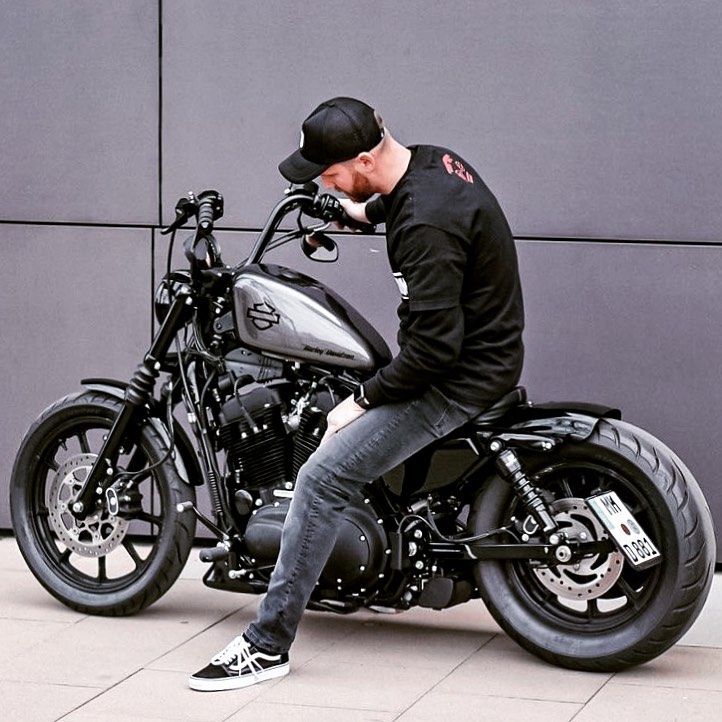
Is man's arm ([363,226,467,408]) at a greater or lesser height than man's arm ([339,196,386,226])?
lesser

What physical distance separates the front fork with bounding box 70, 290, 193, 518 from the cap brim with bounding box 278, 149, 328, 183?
0.73 meters

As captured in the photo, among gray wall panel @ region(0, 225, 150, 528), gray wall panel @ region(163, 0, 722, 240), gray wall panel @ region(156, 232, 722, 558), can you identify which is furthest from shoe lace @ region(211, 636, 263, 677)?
gray wall panel @ region(163, 0, 722, 240)

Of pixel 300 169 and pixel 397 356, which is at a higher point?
pixel 300 169

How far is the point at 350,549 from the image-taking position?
17.3 ft

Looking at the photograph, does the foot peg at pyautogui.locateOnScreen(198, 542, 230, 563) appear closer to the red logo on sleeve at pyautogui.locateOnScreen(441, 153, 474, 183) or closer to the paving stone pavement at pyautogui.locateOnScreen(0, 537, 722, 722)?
the paving stone pavement at pyautogui.locateOnScreen(0, 537, 722, 722)

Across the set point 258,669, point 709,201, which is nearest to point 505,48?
point 709,201

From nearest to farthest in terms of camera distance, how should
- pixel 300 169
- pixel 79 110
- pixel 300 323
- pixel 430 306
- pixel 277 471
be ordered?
pixel 430 306 < pixel 300 169 < pixel 300 323 < pixel 277 471 < pixel 79 110

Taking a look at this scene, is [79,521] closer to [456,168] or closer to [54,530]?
[54,530]

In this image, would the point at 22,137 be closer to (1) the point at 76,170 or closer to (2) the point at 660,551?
(1) the point at 76,170

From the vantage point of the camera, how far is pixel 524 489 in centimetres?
516

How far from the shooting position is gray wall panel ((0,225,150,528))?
276 inches

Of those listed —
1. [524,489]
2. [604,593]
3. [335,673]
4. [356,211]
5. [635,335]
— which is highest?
[356,211]

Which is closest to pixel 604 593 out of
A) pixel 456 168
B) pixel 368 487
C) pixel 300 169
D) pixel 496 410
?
pixel 496 410

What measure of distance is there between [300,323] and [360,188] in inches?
20.6
